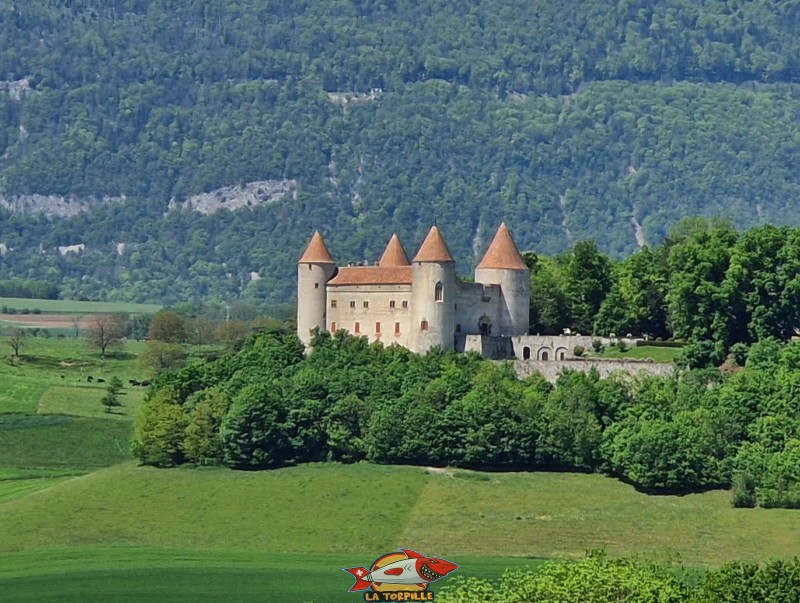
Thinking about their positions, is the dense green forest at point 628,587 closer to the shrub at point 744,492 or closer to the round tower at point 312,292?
the shrub at point 744,492

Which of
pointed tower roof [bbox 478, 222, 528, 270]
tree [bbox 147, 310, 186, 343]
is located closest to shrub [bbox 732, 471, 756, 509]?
pointed tower roof [bbox 478, 222, 528, 270]

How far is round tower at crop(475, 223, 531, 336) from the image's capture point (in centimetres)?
11794

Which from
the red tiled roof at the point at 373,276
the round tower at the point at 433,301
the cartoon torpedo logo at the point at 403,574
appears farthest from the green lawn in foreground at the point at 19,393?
the cartoon torpedo logo at the point at 403,574

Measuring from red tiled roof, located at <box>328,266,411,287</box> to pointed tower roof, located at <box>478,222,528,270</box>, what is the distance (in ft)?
14.4

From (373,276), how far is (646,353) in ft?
48.4

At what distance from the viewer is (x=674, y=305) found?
383 feet

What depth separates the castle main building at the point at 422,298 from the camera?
4545 inches

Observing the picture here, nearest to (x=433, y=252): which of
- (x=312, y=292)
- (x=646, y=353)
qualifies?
(x=312, y=292)

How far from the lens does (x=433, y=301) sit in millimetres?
115188

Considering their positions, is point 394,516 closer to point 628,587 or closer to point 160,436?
point 160,436

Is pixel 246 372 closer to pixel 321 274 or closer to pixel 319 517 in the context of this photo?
pixel 321 274

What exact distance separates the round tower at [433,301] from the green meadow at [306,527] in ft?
32.0

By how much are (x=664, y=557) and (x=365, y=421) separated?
2534cm

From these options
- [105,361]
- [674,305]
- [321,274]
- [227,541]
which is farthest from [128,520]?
[105,361]
